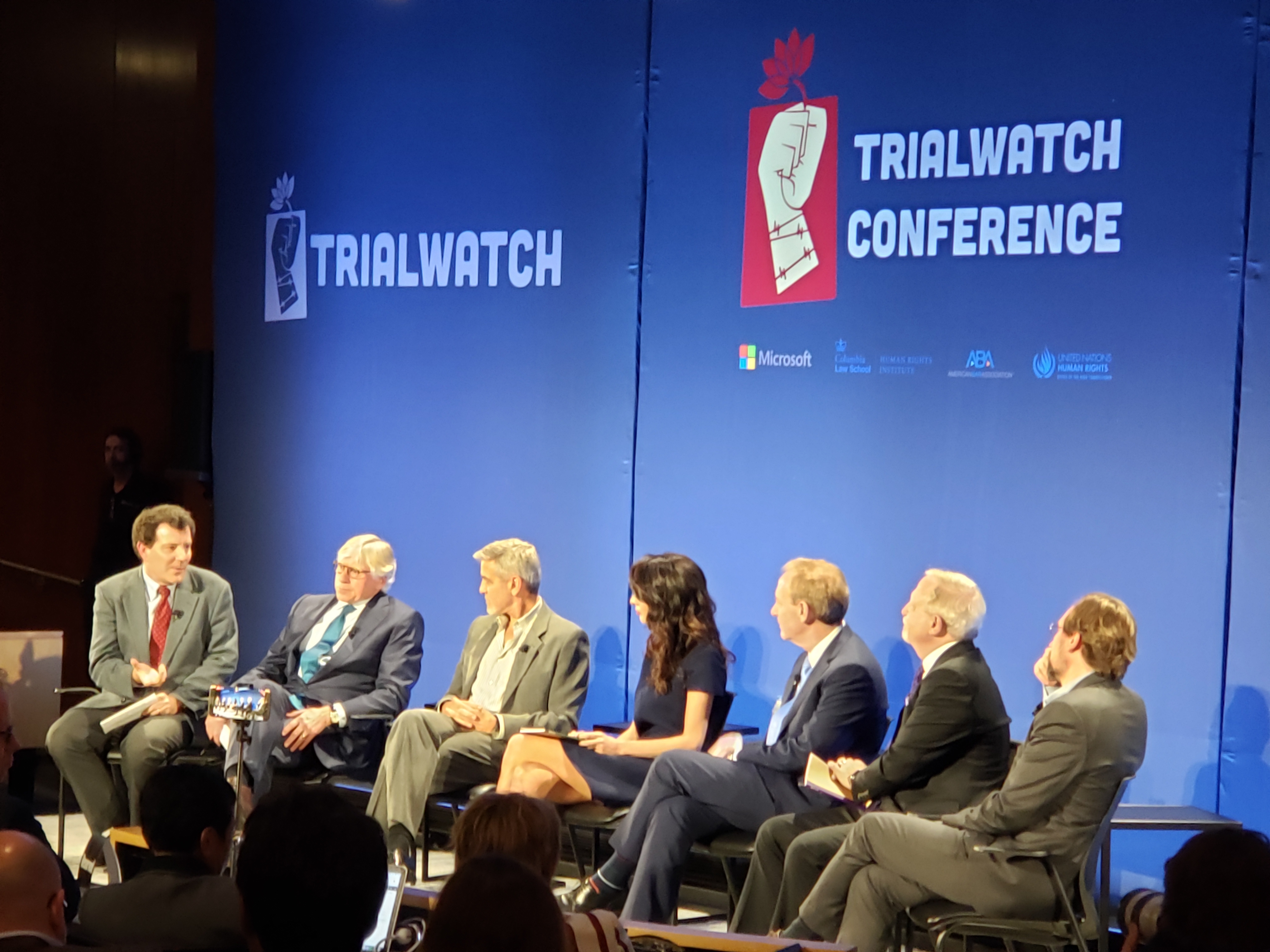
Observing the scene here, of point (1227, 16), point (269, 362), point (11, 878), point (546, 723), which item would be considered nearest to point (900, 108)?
point (1227, 16)

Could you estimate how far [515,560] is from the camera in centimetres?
593

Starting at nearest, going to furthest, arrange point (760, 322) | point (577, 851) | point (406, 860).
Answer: point (577, 851) → point (406, 860) → point (760, 322)

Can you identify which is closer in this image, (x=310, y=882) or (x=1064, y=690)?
(x=310, y=882)

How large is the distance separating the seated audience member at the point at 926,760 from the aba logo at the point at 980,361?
40.6 inches

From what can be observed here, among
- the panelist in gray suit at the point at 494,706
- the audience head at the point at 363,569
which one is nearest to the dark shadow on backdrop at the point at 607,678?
the panelist in gray suit at the point at 494,706

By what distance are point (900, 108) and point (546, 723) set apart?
253 cm

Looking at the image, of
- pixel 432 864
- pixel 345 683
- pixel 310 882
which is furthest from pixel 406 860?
pixel 310 882

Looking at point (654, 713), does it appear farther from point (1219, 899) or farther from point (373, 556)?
point (1219, 899)

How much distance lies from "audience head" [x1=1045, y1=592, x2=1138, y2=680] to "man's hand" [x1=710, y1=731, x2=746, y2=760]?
1291 mm

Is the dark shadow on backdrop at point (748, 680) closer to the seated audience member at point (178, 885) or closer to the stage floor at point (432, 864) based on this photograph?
the stage floor at point (432, 864)

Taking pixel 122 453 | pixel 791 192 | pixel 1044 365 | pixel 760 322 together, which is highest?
pixel 791 192

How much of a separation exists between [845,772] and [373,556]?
228cm

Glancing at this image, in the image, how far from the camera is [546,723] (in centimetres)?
568

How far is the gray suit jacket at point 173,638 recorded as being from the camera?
6.35m
